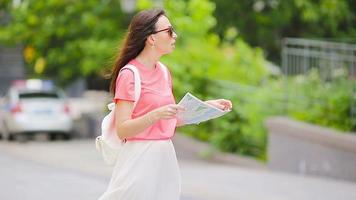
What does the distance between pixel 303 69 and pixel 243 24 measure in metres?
6.84

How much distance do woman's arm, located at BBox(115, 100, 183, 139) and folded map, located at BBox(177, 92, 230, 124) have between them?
0.11m

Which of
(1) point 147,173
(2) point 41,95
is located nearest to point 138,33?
(1) point 147,173

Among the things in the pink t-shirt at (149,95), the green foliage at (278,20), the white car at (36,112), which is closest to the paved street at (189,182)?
the green foliage at (278,20)

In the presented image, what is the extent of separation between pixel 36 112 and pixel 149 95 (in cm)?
1953

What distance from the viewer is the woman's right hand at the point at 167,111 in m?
5.00

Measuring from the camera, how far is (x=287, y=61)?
Result: 15297 millimetres

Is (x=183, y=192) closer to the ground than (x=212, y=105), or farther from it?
closer to the ground

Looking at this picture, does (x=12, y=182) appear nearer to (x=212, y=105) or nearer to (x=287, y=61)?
(x=287, y=61)

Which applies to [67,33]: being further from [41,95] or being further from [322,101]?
[322,101]

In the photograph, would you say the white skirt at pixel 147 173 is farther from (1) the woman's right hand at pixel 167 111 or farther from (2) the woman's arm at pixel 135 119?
(1) the woman's right hand at pixel 167 111

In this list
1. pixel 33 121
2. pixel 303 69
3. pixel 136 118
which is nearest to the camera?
pixel 136 118

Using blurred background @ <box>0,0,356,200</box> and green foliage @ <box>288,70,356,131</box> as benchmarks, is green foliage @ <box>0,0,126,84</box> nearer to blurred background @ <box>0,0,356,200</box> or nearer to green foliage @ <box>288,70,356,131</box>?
blurred background @ <box>0,0,356,200</box>

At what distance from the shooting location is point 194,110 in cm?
527

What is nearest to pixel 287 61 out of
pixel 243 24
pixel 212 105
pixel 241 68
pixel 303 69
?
pixel 303 69
